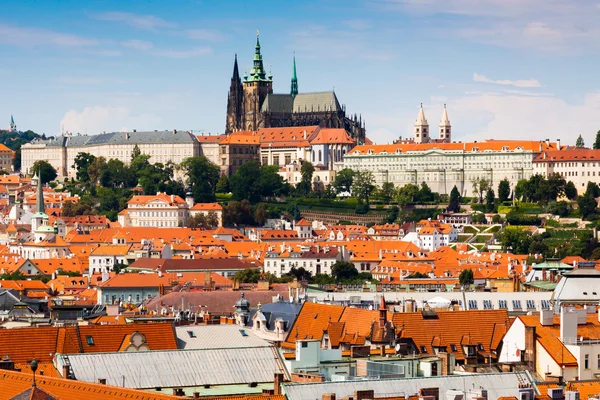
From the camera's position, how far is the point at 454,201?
167m

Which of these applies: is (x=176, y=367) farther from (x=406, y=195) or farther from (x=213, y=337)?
(x=406, y=195)

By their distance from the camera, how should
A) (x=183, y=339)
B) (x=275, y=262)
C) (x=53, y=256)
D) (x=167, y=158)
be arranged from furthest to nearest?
(x=167, y=158)
(x=53, y=256)
(x=275, y=262)
(x=183, y=339)

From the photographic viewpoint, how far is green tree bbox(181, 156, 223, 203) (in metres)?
176

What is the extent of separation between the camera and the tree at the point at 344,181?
593ft

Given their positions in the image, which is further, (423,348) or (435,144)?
(435,144)

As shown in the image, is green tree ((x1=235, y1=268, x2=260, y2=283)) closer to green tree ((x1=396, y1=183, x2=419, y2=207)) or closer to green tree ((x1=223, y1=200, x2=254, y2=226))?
green tree ((x1=223, y1=200, x2=254, y2=226))

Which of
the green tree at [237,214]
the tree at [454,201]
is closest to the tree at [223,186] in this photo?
the green tree at [237,214]

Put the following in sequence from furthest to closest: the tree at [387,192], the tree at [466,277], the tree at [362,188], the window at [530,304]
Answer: the tree at [362,188] < the tree at [387,192] < the tree at [466,277] < the window at [530,304]

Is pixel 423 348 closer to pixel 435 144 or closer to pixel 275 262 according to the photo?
pixel 275 262

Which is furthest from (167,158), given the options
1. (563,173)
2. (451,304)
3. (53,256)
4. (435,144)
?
(451,304)

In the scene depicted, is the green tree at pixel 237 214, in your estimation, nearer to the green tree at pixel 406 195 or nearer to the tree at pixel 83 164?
the green tree at pixel 406 195

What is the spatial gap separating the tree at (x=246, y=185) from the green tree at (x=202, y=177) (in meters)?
2.71

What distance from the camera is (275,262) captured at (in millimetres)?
124312

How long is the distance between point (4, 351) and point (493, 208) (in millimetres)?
129330
